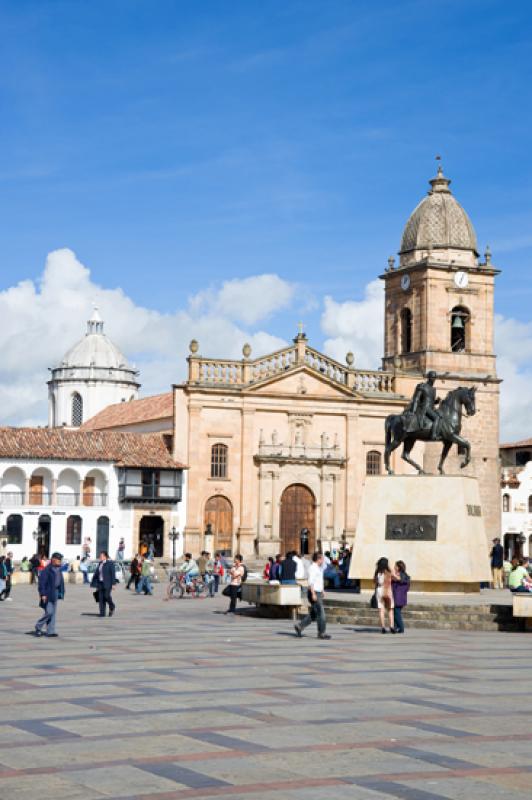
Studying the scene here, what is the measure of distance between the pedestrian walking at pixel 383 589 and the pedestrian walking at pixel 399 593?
2.7 inches

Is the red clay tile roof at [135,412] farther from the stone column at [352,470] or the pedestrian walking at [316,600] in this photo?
the pedestrian walking at [316,600]

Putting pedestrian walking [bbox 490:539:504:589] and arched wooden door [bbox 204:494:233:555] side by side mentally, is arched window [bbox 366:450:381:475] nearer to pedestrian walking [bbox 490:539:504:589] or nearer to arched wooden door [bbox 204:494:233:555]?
arched wooden door [bbox 204:494:233:555]

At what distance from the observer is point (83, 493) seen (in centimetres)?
6103

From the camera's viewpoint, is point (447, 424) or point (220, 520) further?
point (220, 520)

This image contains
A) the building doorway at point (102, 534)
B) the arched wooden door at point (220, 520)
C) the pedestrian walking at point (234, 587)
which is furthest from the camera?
the arched wooden door at point (220, 520)

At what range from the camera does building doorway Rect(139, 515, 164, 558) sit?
6083 centimetres

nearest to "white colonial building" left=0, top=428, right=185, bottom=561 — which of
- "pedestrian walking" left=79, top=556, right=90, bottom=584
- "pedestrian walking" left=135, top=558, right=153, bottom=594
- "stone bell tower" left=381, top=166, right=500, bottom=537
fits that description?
"pedestrian walking" left=79, top=556, right=90, bottom=584

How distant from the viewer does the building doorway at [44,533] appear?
59594 mm

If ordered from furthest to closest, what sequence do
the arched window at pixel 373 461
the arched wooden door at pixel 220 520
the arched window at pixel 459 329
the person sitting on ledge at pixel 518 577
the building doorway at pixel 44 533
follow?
the arched window at pixel 373 461 < the arched window at pixel 459 329 < the arched wooden door at pixel 220 520 < the building doorway at pixel 44 533 < the person sitting on ledge at pixel 518 577

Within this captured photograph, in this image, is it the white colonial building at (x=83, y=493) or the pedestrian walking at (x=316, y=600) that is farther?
the white colonial building at (x=83, y=493)

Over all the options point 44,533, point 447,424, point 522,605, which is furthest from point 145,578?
point 44,533

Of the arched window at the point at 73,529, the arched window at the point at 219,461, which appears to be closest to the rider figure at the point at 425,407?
the arched window at the point at 73,529

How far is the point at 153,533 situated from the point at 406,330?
17123 millimetres

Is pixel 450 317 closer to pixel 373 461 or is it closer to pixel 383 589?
pixel 373 461
